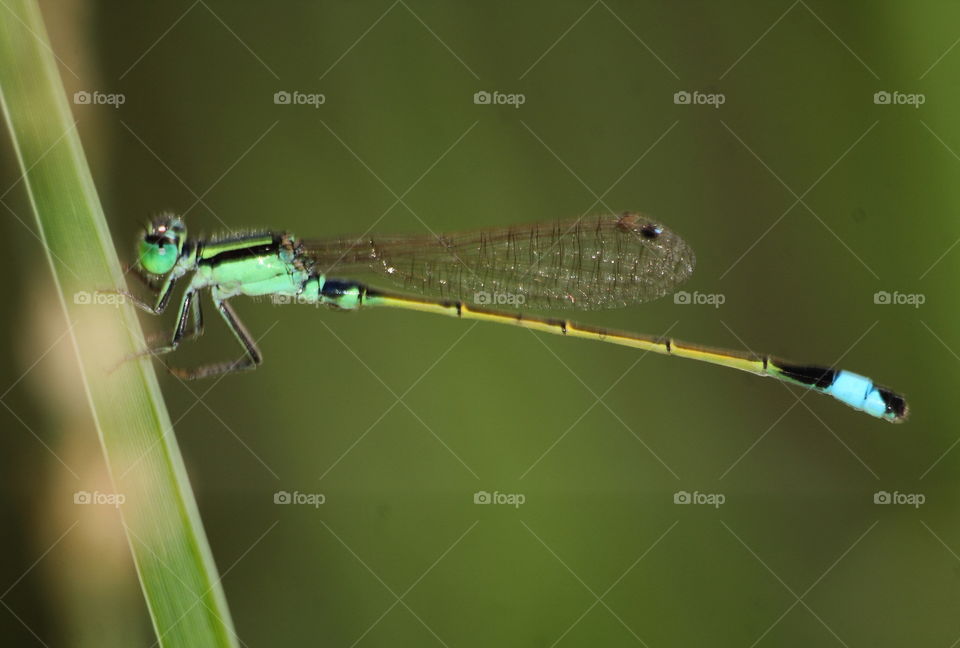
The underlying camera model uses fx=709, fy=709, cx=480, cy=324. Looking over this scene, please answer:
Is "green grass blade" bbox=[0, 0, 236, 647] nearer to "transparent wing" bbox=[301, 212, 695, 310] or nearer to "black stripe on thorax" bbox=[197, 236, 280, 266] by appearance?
"black stripe on thorax" bbox=[197, 236, 280, 266]

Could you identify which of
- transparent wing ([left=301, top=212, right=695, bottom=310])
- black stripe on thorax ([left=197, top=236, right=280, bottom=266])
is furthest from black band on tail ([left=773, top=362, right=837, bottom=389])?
black stripe on thorax ([left=197, top=236, right=280, bottom=266])

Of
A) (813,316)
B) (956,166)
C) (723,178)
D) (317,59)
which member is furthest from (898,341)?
(317,59)

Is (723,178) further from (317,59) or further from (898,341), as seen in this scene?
(317,59)

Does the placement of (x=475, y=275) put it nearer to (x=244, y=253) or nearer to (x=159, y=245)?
(x=244, y=253)

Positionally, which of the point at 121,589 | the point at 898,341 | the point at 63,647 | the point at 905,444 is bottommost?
the point at 63,647

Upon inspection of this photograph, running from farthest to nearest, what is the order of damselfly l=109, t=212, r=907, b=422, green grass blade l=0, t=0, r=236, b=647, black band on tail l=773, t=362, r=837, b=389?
black band on tail l=773, t=362, r=837, b=389 < damselfly l=109, t=212, r=907, b=422 < green grass blade l=0, t=0, r=236, b=647

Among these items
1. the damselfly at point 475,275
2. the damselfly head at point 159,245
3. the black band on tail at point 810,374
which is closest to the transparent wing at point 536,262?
the damselfly at point 475,275

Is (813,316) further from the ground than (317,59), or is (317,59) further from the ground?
(317,59)
